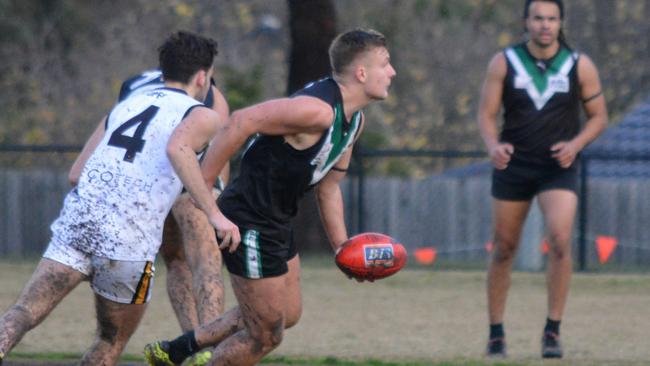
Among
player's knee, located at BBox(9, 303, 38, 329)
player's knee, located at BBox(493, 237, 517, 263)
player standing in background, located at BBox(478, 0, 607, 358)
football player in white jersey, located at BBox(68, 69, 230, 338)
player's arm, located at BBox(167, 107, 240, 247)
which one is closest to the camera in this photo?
player's arm, located at BBox(167, 107, 240, 247)

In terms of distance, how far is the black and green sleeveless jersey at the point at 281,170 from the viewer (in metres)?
5.66

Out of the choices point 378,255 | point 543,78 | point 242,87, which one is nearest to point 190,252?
point 378,255


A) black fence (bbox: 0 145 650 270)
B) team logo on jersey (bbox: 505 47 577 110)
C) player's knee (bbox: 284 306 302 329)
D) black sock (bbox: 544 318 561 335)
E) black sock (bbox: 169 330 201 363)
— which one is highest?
team logo on jersey (bbox: 505 47 577 110)

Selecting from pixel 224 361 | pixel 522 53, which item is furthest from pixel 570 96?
pixel 224 361

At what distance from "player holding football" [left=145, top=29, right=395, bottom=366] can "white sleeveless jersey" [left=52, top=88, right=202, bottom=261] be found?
0.87ft

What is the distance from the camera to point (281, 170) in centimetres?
→ 568

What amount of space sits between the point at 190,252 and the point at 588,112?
8.18ft

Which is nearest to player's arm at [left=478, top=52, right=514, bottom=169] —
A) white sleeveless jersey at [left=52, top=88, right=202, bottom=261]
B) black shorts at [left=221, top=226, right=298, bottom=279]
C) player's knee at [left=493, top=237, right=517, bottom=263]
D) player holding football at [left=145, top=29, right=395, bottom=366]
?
player's knee at [left=493, top=237, right=517, bottom=263]

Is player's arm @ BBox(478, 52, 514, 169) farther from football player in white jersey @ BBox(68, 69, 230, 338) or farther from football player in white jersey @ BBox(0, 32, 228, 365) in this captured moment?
football player in white jersey @ BBox(0, 32, 228, 365)

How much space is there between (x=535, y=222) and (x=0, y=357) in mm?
9572

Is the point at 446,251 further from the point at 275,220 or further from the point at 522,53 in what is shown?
the point at 275,220

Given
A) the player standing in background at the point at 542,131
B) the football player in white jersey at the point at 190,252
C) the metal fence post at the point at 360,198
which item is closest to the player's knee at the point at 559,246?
the player standing in background at the point at 542,131

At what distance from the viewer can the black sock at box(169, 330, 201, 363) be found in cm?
607

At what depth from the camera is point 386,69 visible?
5754 millimetres
